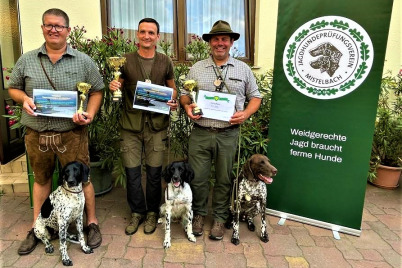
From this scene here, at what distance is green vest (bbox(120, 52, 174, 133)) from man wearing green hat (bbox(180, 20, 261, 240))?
30 centimetres

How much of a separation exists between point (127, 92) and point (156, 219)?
5.06ft

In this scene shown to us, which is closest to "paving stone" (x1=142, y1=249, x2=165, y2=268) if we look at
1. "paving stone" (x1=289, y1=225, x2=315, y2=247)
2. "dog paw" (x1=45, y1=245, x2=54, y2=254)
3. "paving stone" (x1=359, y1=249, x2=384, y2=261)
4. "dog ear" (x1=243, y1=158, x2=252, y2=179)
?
"dog paw" (x1=45, y1=245, x2=54, y2=254)

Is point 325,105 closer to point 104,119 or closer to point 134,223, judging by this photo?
point 134,223

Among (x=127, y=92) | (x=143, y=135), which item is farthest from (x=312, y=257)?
(x=127, y=92)

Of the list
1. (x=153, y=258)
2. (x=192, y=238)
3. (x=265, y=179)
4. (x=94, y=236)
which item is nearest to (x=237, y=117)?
(x=265, y=179)

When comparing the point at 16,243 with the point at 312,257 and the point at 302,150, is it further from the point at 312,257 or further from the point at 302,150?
the point at 302,150

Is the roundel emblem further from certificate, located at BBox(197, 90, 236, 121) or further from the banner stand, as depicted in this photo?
the banner stand

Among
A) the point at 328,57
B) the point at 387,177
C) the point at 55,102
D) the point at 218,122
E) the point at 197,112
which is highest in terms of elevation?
the point at 328,57

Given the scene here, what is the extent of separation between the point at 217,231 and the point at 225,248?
221 mm

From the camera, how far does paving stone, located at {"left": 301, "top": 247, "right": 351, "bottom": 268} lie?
2.90m

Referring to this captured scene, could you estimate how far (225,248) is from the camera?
3113 millimetres

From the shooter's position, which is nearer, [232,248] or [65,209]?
[65,209]

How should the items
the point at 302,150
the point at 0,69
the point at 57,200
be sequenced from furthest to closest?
the point at 0,69
the point at 302,150
the point at 57,200

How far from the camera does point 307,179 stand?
354 cm
